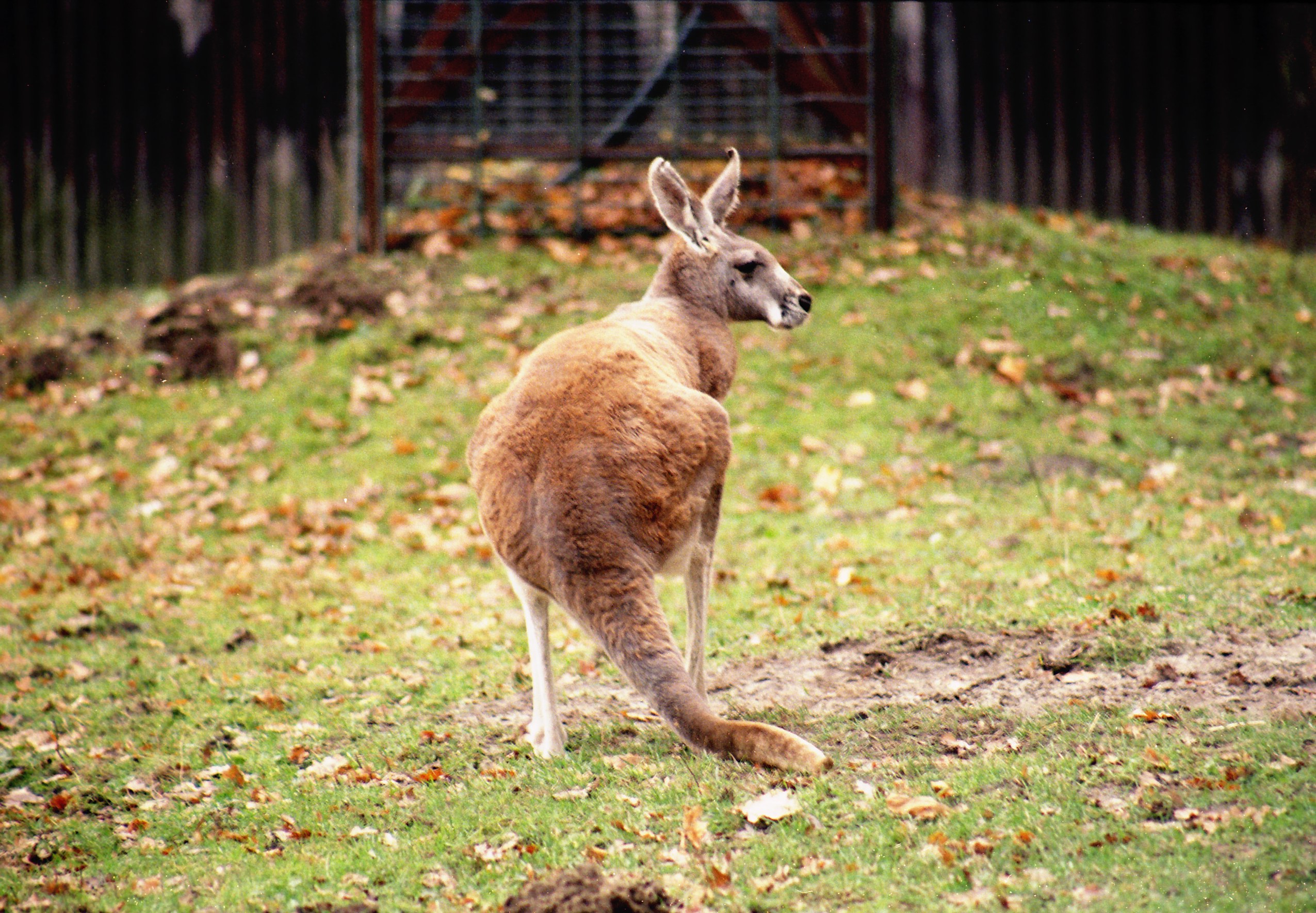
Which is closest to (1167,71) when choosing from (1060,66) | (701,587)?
(1060,66)

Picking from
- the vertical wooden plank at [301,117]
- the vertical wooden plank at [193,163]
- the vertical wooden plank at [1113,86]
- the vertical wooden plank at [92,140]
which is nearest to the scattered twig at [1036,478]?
the vertical wooden plank at [1113,86]

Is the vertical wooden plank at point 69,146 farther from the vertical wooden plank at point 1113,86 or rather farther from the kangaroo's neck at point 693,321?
the vertical wooden plank at point 1113,86

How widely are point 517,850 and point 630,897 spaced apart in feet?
2.15

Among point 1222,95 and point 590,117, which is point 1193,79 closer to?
point 1222,95

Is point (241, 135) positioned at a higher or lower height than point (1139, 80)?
lower

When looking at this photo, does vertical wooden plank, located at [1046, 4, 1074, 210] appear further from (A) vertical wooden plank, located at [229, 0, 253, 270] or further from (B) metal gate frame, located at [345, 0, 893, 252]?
(A) vertical wooden plank, located at [229, 0, 253, 270]

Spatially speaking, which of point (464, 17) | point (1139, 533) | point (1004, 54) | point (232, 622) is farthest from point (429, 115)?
point (1139, 533)

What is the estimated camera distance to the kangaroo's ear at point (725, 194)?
530 cm

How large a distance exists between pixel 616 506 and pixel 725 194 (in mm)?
2055

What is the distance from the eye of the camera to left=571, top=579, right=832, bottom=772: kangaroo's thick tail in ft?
11.7

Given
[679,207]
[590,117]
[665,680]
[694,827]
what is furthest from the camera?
[590,117]

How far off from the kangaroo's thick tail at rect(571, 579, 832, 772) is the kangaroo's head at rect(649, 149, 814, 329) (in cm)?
177

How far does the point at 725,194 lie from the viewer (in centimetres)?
533

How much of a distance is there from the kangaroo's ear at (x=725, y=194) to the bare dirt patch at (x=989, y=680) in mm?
2013
